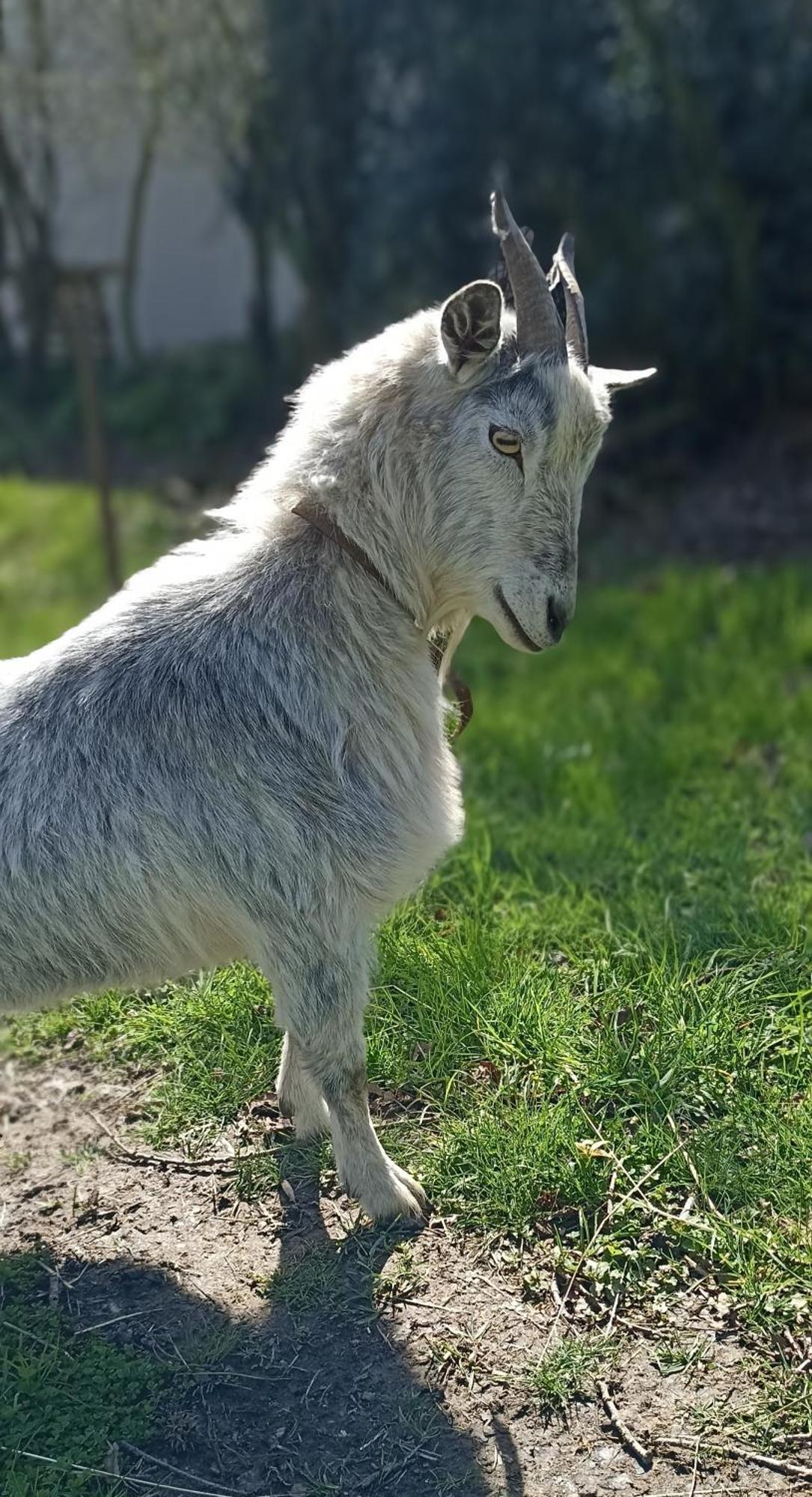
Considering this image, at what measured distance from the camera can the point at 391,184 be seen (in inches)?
372

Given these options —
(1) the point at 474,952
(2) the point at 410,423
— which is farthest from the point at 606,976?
(2) the point at 410,423

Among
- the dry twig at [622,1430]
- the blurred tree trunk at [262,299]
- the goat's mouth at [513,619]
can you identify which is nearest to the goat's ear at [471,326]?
the goat's mouth at [513,619]

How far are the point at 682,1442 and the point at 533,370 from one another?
7.03ft

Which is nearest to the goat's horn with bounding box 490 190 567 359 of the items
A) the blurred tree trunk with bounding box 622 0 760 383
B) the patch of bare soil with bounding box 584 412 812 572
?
→ the patch of bare soil with bounding box 584 412 812 572

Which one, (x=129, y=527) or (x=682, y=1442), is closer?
(x=682, y=1442)

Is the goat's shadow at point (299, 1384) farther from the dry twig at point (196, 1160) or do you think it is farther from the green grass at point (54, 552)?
the green grass at point (54, 552)

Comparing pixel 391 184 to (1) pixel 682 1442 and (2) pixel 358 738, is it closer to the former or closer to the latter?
(2) pixel 358 738

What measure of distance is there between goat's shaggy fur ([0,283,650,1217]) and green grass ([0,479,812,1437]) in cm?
42

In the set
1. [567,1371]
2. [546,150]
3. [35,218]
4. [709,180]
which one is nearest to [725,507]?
[709,180]

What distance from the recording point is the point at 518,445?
9.55ft

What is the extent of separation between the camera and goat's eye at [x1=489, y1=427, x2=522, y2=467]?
289 cm

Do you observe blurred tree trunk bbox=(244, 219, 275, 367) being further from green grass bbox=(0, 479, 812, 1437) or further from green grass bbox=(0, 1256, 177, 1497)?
green grass bbox=(0, 1256, 177, 1497)

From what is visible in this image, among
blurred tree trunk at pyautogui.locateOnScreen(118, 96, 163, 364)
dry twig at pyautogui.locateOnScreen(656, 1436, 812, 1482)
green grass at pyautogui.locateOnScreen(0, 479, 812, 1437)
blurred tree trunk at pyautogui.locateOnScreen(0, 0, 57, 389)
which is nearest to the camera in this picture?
dry twig at pyautogui.locateOnScreen(656, 1436, 812, 1482)

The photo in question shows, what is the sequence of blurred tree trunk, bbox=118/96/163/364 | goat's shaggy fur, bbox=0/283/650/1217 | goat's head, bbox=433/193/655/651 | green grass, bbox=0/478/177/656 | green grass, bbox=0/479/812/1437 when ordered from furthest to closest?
1. blurred tree trunk, bbox=118/96/163/364
2. green grass, bbox=0/478/177/656
3. green grass, bbox=0/479/812/1437
4. goat's shaggy fur, bbox=0/283/650/1217
5. goat's head, bbox=433/193/655/651
